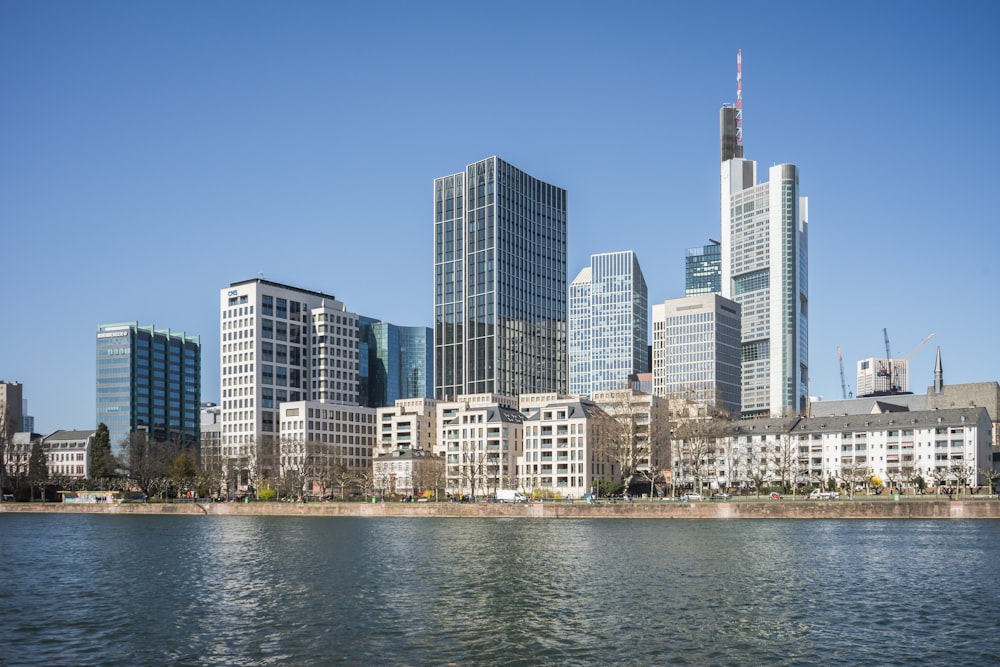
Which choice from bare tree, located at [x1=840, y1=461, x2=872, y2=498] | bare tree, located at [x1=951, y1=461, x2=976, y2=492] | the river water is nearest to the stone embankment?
the river water

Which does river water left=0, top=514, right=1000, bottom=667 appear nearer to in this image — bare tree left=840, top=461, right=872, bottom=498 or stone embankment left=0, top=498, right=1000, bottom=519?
stone embankment left=0, top=498, right=1000, bottom=519

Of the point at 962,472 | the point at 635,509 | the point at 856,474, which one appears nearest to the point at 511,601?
the point at 635,509

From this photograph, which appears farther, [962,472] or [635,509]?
[962,472]

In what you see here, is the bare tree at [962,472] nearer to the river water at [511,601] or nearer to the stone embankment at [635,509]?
the stone embankment at [635,509]

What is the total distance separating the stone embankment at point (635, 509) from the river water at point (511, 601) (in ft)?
101

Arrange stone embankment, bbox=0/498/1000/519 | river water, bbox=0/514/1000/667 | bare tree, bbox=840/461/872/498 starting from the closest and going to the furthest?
1. river water, bbox=0/514/1000/667
2. stone embankment, bbox=0/498/1000/519
3. bare tree, bbox=840/461/872/498

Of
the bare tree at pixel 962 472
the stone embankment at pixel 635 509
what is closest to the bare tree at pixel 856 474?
the bare tree at pixel 962 472

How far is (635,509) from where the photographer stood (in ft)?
470

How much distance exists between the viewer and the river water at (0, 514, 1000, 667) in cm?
4081

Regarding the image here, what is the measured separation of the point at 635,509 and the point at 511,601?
91.2 meters

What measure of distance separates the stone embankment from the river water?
3086cm

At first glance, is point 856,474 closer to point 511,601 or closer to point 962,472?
point 962,472

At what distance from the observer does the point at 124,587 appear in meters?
62.8

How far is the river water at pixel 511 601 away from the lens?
40812mm
